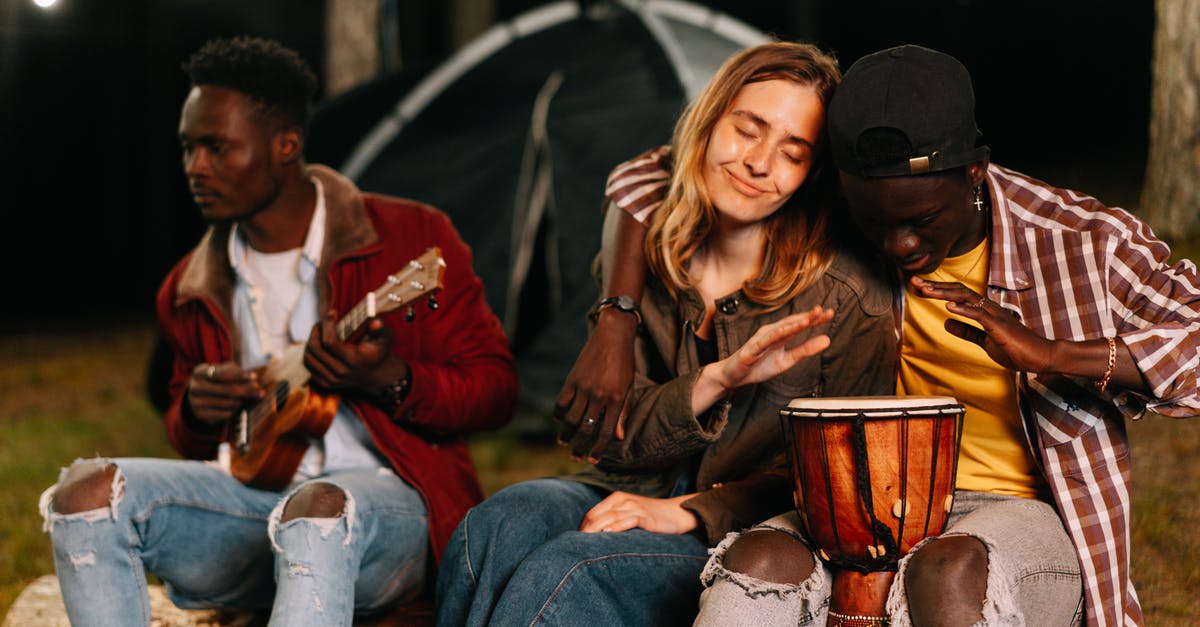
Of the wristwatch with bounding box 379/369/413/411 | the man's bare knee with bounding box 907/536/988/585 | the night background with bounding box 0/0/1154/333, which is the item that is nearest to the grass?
the man's bare knee with bounding box 907/536/988/585

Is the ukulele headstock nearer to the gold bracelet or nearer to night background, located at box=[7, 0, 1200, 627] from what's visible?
the gold bracelet

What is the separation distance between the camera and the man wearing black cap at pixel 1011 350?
6.97 ft

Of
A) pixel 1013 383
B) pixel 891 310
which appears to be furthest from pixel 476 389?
pixel 1013 383

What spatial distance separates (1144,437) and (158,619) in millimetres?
3014

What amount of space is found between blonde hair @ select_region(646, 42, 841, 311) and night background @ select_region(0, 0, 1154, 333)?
6.53 m

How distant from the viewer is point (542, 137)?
5.48 metres

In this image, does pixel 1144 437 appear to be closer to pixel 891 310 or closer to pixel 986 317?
pixel 891 310

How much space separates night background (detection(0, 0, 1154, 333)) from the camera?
938 centimetres

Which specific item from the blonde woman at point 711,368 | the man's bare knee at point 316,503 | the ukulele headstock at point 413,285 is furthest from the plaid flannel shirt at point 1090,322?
the man's bare knee at point 316,503

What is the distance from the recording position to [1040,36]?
31.7 ft

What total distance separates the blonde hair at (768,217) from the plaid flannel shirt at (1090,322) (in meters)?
0.40

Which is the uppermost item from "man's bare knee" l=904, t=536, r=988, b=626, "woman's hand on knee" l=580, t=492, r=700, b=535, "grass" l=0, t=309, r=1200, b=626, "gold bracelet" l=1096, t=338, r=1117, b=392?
"gold bracelet" l=1096, t=338, r=1117, b=392

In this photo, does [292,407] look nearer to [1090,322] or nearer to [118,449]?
[1090,322]

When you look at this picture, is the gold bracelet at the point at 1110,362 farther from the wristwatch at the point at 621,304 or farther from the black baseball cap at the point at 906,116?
the wristwatch at the point at 621,304
